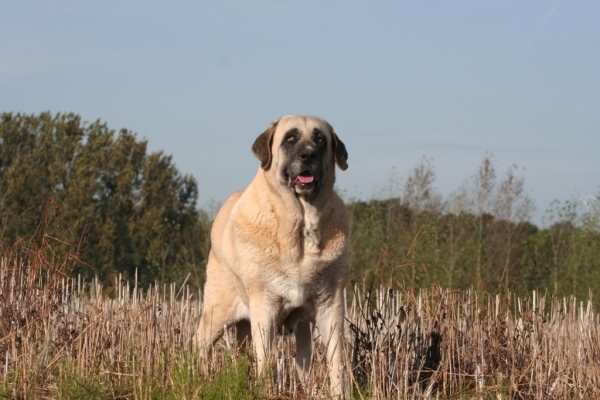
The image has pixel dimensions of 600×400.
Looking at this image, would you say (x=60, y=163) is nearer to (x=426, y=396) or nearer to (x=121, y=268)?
(x=121, y=268)

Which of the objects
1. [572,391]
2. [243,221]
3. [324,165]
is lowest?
[572,391]

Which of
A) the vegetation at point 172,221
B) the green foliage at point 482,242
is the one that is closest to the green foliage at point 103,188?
the vegetation at point 172,221

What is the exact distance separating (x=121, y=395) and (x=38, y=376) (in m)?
0.65

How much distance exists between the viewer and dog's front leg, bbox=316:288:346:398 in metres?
5.66

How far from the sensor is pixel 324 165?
232 inches

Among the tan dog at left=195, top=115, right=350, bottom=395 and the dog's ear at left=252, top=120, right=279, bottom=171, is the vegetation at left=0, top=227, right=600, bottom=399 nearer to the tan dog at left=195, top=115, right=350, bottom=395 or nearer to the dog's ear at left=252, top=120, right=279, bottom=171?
the tan dog at left=195, top=115, right=350, bottom=395

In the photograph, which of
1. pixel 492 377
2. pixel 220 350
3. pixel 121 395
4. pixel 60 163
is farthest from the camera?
pixel 60 163

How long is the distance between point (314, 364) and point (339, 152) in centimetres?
157

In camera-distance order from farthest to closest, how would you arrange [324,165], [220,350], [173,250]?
[173,250], [220,350], [324,165]

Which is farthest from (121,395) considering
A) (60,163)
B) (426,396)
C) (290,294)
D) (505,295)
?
(60,163)

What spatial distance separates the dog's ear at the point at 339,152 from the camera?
6.11 meters

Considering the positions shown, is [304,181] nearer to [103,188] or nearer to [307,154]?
[307,154]

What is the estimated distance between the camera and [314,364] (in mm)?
5879

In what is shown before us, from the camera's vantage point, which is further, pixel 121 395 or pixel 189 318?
pixel 189 318
